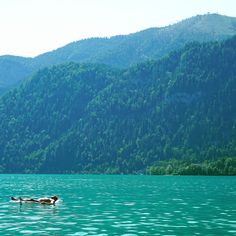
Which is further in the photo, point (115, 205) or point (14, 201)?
point (14, 201)

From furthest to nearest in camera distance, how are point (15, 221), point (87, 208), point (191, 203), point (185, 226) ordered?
1. point (191, 203)
2. point (87, 208)
3. point (15, 221)
4. point (185, 226)

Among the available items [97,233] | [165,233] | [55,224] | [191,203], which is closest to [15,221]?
[55,224]

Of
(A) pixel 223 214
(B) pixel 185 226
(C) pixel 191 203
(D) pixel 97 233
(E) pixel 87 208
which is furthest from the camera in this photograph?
(C) pixel 191 203

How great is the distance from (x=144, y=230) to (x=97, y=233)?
4.61 meters

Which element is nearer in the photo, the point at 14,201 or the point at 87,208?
the point at 87,208

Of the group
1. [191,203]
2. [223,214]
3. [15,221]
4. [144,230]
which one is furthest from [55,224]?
[191,203]

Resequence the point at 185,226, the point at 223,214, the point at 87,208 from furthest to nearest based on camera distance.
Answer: the point at 87,208, the point at 223,214, the point at 185,226

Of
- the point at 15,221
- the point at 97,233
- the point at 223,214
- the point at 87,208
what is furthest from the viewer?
the point at 87,208

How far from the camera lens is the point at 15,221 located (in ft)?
182

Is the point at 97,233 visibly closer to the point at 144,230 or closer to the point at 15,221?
the point at 144,230

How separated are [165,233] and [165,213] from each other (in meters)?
16.8

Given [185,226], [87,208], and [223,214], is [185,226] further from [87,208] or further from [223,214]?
[87,208]

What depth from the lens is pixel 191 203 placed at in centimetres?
7725

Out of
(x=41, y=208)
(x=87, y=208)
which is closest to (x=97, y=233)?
(x=87, y=208)
